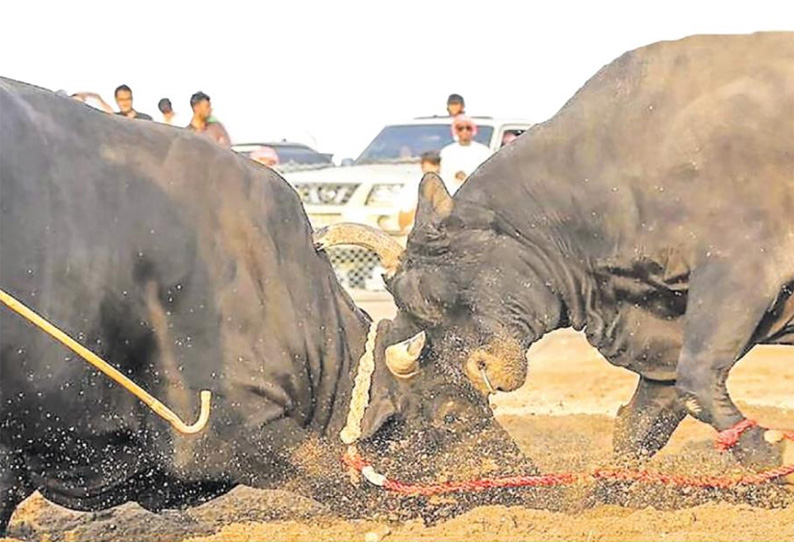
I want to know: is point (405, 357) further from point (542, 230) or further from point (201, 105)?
point (201, 105)

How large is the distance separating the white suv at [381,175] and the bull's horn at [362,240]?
6703mm

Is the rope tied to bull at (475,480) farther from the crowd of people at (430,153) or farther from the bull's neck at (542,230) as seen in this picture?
the crowd of people at (430,153)

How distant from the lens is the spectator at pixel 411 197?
12219mm

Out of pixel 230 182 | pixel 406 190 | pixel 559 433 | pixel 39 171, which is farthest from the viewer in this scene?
pixel 406 190

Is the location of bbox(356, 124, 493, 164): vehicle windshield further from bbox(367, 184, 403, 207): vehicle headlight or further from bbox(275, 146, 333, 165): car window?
bbox(275, 146, 333, 165): car window

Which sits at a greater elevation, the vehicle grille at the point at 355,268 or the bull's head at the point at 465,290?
the bull's head at the point at 465,290

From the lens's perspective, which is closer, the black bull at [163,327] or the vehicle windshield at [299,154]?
the black bull at [163,327]

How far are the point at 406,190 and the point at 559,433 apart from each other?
452 centimetres

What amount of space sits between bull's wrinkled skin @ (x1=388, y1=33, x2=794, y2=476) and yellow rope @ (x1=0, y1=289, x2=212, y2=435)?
971 millimetres

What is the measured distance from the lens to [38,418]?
225 inches

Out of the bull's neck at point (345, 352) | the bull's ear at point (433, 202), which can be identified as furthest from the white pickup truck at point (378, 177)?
the bull's neck at point (345, 352)

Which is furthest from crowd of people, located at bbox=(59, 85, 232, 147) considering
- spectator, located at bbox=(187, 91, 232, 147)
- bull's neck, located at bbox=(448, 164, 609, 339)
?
bull's neck, located at bbox=(448, 164, 609, 339)

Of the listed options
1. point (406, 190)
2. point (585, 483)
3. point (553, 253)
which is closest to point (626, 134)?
point (553, 253)

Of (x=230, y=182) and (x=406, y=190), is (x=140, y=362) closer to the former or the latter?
(x=230, y=182)
